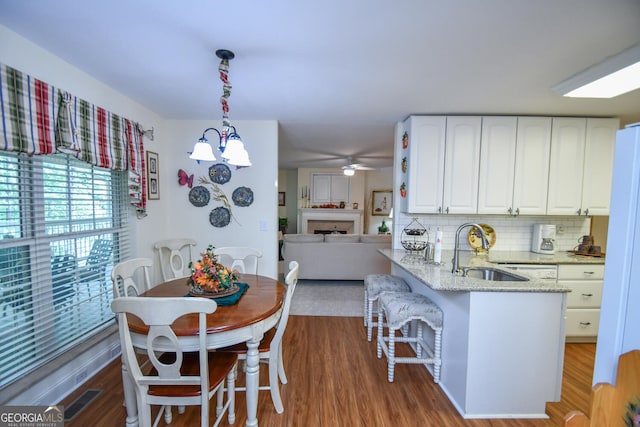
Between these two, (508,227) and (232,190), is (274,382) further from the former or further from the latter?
(508,227)

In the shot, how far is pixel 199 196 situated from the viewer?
10.7 feet

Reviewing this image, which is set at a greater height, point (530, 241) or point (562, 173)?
point (562, 173)

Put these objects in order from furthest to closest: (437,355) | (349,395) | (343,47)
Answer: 1. (437,355)
2. (349,395)
3. (343,47)

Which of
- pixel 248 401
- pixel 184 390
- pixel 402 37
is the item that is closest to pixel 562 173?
pixel 402 37

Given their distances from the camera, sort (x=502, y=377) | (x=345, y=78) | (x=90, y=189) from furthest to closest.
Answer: (x=90, y=189), (x=345, y=78), (x=502, y=377)

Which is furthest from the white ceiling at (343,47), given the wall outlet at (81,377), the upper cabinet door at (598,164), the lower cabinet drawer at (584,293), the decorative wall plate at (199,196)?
the wall outlet at (81,377)

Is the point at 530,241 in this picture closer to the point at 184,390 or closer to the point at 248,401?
the point at 248,401

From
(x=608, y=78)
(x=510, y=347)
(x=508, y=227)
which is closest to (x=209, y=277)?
(x=510, y=347)

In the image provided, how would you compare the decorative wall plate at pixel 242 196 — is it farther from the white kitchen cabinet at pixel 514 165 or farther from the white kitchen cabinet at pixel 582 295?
the white kitchen cabinet at pixel 582 295

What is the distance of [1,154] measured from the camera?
1.59 metres

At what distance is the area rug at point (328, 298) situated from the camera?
3480 millimetres

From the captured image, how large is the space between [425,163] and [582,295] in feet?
6.68

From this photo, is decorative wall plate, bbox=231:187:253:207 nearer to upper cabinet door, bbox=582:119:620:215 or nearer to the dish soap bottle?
the dish soap bottle

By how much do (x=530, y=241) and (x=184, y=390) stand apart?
12.4ft
